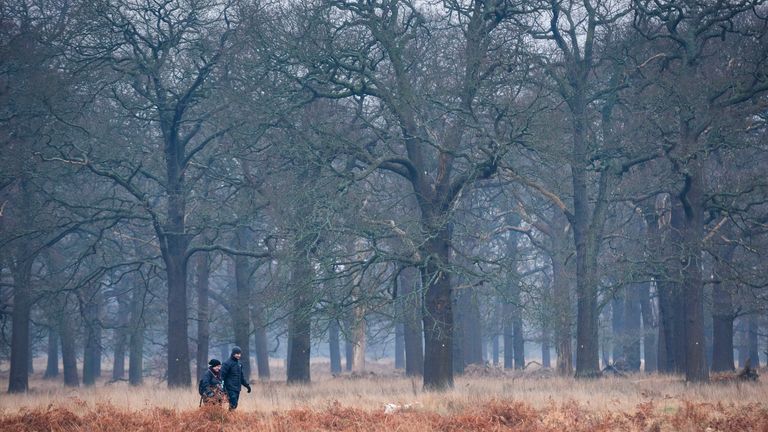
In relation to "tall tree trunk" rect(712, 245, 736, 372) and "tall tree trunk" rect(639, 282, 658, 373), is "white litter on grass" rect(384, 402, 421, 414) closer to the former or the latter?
"tall tree trunk" rect(712, 245, 736, 372)

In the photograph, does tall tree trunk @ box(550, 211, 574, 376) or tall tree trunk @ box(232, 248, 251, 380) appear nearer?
tall tree trunk @ box(550, 211, 574, 376)

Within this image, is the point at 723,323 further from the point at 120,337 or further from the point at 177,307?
the point at 120,337

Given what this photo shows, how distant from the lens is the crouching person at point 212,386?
14.7m

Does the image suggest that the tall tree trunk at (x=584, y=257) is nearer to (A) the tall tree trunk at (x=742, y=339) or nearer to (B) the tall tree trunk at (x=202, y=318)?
(B) the tall tree trunk at (x=202, y=318)

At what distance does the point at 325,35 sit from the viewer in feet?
61.6

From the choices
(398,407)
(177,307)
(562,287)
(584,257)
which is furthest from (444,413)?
(562,287)

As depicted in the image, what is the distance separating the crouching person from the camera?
14.7 m

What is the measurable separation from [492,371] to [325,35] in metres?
19.6

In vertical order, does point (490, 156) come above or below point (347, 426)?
above

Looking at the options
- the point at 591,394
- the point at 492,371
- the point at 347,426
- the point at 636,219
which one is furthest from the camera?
the point at 492,371

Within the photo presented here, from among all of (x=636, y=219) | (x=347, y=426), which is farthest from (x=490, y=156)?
(x=636, y=219)

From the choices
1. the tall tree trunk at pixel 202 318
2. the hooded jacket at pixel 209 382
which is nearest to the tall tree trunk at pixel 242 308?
the tall tree trunk at pixel 202 318

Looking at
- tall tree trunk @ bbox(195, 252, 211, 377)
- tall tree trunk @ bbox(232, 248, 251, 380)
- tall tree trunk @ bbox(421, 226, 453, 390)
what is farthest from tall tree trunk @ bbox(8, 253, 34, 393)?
tall tree trunk @ bbox(421, 226, 453, 390)

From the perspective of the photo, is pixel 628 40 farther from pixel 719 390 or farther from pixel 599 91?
pixel 719 390
